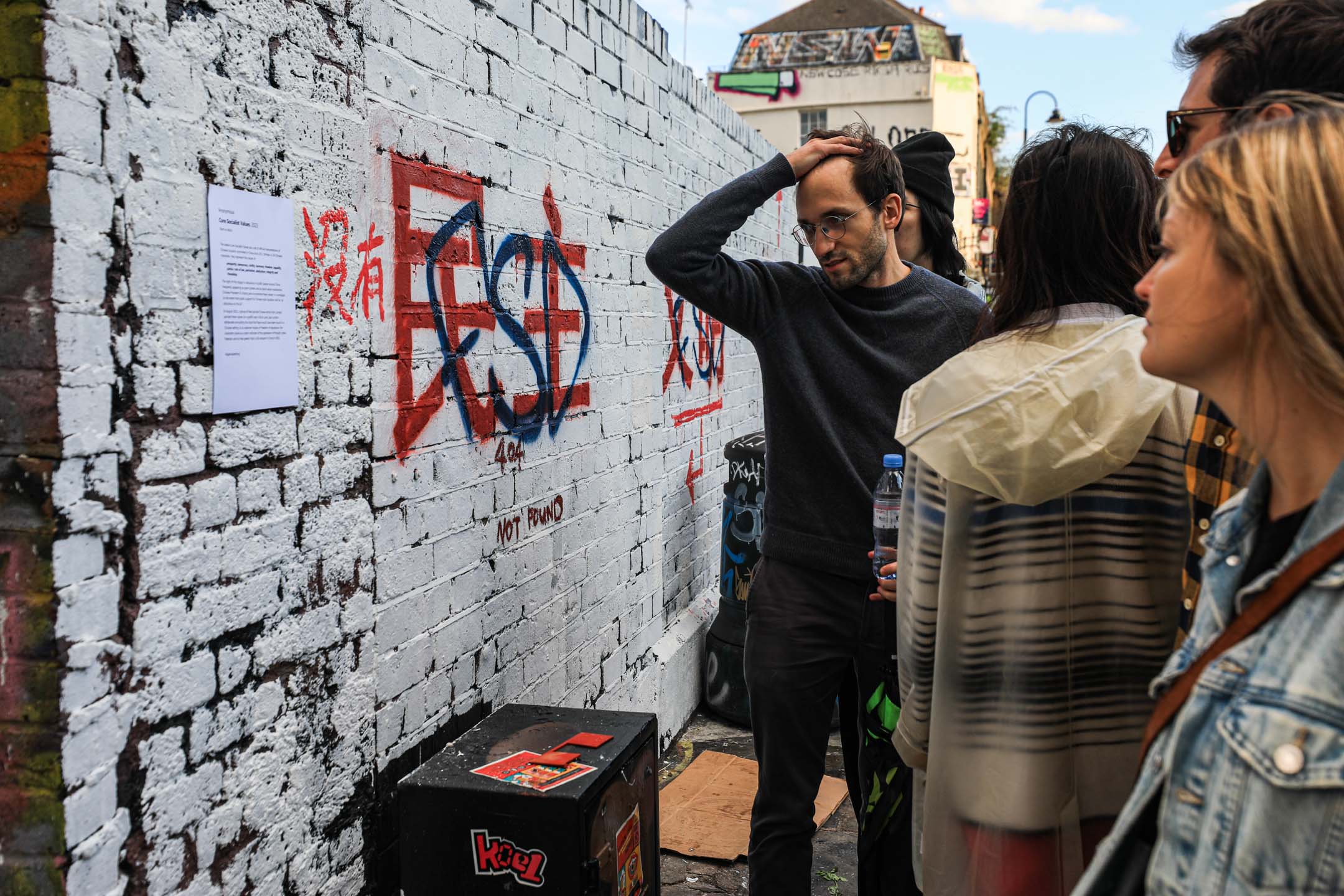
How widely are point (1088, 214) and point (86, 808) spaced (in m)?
2.10

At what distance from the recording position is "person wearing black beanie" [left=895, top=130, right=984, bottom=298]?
3.67 m

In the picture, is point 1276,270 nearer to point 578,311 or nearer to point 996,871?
point 996,871

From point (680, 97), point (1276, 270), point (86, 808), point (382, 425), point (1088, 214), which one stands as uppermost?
point (680, 97)

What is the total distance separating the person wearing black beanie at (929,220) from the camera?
367 centimetres

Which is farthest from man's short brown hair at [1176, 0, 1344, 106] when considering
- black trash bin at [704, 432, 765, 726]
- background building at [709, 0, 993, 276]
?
background building at [709, 0, 993, 276]

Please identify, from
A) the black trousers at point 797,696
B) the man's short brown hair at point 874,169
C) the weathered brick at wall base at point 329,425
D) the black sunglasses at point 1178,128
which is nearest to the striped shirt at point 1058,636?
the black sunglasses at point 1178,128

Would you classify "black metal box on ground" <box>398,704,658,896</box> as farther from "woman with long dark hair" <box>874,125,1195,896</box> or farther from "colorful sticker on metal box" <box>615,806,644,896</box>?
"woman with long dark hair" <box>874,125,1195,896</box>

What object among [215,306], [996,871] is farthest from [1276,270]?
[215,306]

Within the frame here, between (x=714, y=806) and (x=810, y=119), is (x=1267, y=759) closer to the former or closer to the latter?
(x=714, y=806)

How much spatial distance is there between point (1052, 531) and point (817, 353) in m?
1.11

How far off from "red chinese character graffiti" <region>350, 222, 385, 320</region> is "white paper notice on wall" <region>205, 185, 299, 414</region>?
0.26m

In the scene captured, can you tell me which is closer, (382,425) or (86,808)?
(86,808)

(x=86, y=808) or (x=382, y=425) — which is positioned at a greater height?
(x=382, y=425)

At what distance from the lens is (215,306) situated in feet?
6.33
